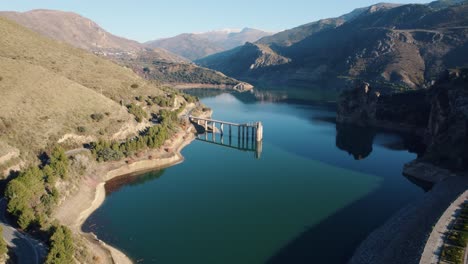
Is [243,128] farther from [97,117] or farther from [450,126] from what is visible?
[450,126]

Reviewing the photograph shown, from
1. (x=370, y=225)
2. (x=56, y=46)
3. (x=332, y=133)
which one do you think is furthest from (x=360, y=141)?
(x=56, y=46)

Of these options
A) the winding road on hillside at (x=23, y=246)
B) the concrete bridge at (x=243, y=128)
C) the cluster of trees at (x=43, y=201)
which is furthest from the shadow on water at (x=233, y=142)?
the winding road on hillside at (x=23, y=246)

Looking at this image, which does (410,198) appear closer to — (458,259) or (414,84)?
(458,259)

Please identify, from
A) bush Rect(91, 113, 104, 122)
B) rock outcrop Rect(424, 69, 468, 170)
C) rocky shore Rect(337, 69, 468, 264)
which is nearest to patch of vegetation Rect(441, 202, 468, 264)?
rocky shore Rect(337, 69, 468, 264)

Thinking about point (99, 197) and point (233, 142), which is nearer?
point (99, 197)

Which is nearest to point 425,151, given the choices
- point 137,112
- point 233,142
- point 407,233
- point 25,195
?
point 407,233
